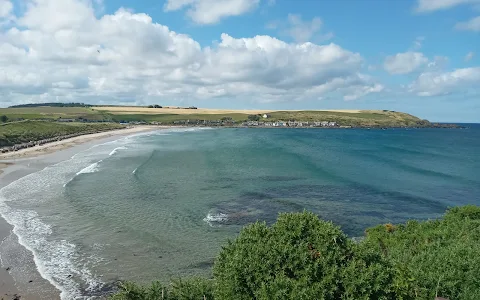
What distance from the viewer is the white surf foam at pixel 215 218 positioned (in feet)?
107

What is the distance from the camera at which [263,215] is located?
35.1 m

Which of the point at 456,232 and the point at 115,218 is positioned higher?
the point at 456,232

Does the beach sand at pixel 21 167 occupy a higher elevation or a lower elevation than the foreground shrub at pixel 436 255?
lower

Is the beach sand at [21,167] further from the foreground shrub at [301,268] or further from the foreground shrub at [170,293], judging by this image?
the foreground shrub at [301,268]

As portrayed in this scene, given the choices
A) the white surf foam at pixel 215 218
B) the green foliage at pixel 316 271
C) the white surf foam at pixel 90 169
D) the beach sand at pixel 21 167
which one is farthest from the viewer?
the white surf foam at pixel 90 169

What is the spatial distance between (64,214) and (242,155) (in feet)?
167

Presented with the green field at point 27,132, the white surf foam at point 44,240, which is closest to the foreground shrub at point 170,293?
the white surf foam at point 44,240

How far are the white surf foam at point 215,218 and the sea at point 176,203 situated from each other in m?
0.09

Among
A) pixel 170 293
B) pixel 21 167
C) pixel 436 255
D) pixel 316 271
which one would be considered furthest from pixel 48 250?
pixel 21 167

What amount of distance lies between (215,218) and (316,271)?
71.9 ft

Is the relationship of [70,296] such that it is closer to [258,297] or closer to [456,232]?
[258,297]

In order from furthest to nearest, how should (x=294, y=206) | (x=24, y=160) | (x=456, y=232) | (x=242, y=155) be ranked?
(x=242, y=155) → (x=24, y=160) → (x=294, y=206) → (x=456, y=232)

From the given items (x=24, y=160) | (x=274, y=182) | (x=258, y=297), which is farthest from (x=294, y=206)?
(x=24, y=160)

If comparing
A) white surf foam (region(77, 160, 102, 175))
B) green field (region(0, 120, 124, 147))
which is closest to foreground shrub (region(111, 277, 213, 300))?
white surf foam (region(77, 160, 102, 175))
